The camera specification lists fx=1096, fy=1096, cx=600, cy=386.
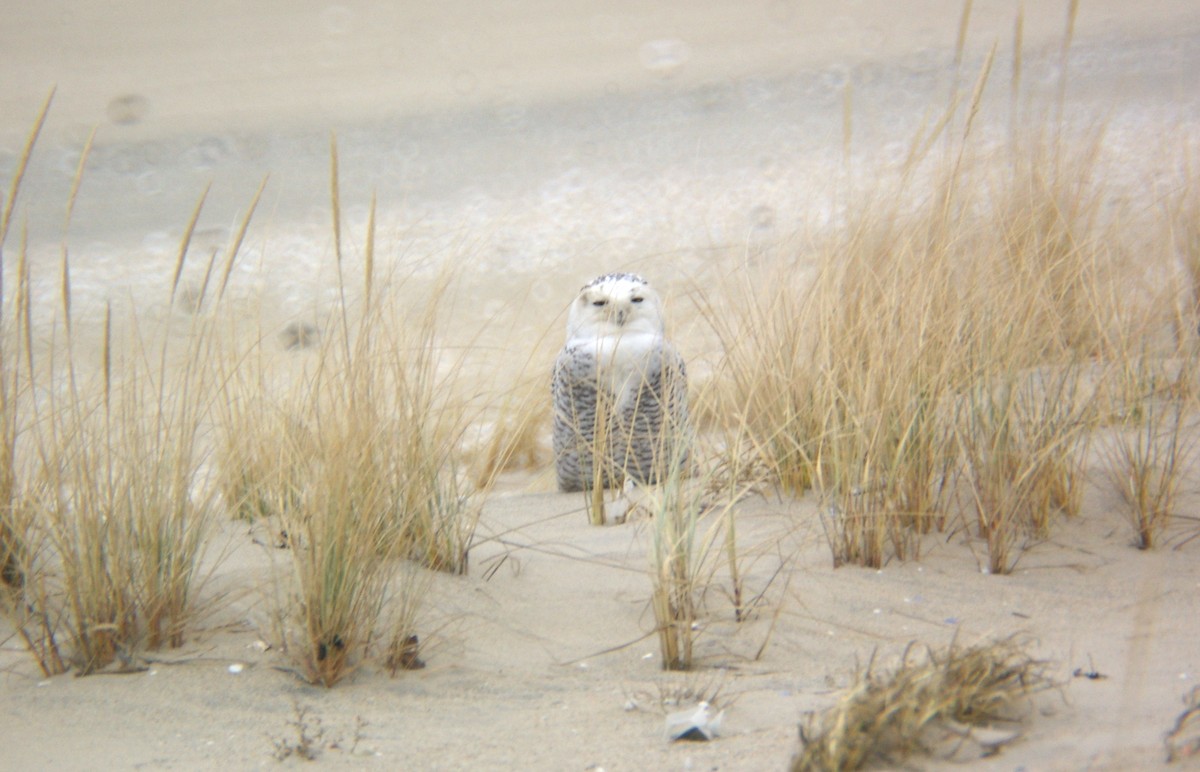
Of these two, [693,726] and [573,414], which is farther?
[573,414]

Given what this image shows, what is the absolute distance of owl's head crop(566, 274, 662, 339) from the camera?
2.69m

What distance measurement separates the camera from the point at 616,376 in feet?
8.65

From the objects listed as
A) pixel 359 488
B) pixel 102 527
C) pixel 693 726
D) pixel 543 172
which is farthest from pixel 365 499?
pixel 543 172

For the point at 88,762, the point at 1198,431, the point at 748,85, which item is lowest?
the point at 88,762

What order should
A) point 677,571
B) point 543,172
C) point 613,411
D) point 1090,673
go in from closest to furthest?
point 1090,673, point 677,571, point 613,411, point 543,172

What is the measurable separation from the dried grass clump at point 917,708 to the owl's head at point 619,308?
4.50ft

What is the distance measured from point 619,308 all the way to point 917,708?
1555 millimetres

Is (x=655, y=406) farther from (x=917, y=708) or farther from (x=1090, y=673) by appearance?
(x=917, y=708)

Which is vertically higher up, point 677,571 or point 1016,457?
point 1016,457

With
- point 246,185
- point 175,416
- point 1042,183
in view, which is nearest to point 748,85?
point 246,185

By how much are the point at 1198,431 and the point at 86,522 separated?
7.38 ft

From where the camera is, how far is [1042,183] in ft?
9.64

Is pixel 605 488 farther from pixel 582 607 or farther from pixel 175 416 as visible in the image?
pixel 175 416

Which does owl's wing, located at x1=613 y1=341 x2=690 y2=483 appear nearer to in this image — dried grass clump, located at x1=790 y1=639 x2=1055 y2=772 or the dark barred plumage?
the dark barred plumage
